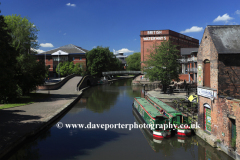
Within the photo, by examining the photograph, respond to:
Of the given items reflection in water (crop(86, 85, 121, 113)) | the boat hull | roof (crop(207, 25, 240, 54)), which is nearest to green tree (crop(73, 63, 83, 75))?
reflection in water (crop(86, 85, 121, 113))

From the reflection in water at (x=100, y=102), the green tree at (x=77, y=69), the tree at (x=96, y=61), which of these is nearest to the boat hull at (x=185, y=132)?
the reflection in water at (x=100, y=102)

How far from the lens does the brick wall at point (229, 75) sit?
444 inches

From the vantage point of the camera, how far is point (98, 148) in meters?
12.4

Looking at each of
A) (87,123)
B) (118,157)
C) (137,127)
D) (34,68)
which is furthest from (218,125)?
(34,68)

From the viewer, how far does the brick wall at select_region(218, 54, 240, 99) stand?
11281 millimetres

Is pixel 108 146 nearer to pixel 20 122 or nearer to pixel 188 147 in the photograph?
pixel 188 147

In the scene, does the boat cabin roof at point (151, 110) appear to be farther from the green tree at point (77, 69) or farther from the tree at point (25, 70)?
the green tree at point (77, 69)

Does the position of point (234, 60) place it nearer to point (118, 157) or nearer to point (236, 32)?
point (236, 32)

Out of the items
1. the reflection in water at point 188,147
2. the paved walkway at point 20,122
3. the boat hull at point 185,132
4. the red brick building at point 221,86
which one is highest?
the red brick building at point 221,86

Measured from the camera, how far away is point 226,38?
12.2 m

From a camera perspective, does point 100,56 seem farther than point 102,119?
Yes

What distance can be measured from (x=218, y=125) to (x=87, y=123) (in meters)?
11.0

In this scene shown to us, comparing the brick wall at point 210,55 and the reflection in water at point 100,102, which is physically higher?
the brick wall at point 210,55

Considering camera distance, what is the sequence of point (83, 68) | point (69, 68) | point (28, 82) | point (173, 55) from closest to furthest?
point (28, 82) < point (173, 55) < point (69, 68) < point (83, 68)
